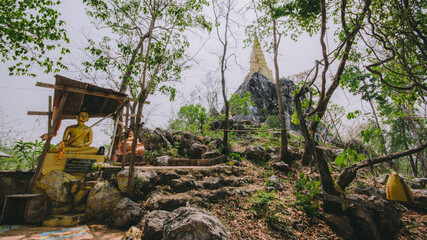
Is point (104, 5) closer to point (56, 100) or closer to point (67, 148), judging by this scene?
point (56, 100)

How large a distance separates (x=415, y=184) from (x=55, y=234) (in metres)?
11.4

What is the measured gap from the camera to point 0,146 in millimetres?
9609

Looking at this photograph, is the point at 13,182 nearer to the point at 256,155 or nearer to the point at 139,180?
the point at 139,180

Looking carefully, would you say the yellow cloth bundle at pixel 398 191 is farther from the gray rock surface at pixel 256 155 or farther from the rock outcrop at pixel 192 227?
the gray rock surface at pixel 256 155

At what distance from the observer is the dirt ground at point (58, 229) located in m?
3.29

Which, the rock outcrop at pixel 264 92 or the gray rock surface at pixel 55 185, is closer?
the gray rock surface at pixel 55 185

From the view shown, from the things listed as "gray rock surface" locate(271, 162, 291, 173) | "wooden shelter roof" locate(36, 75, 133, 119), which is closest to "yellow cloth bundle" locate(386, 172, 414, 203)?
"gray rock surface" locate(271, 162, 291, 173)

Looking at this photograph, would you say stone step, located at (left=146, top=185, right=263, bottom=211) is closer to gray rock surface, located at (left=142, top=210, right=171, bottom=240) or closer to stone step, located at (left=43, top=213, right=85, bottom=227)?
gray rock surface, located at (left=142, top=210, right=171, bottom=240)

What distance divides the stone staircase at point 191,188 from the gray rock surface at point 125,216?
15.9 inches

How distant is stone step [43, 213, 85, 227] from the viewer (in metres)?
4.03

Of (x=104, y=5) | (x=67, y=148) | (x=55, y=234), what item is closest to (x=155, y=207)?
(x=55, y=234)

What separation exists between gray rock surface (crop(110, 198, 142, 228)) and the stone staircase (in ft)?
1.32

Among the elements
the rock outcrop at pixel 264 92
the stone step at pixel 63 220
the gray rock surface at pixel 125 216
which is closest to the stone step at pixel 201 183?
the gray rock surface at pixel 125 216

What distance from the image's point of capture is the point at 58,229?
378 centimetres
